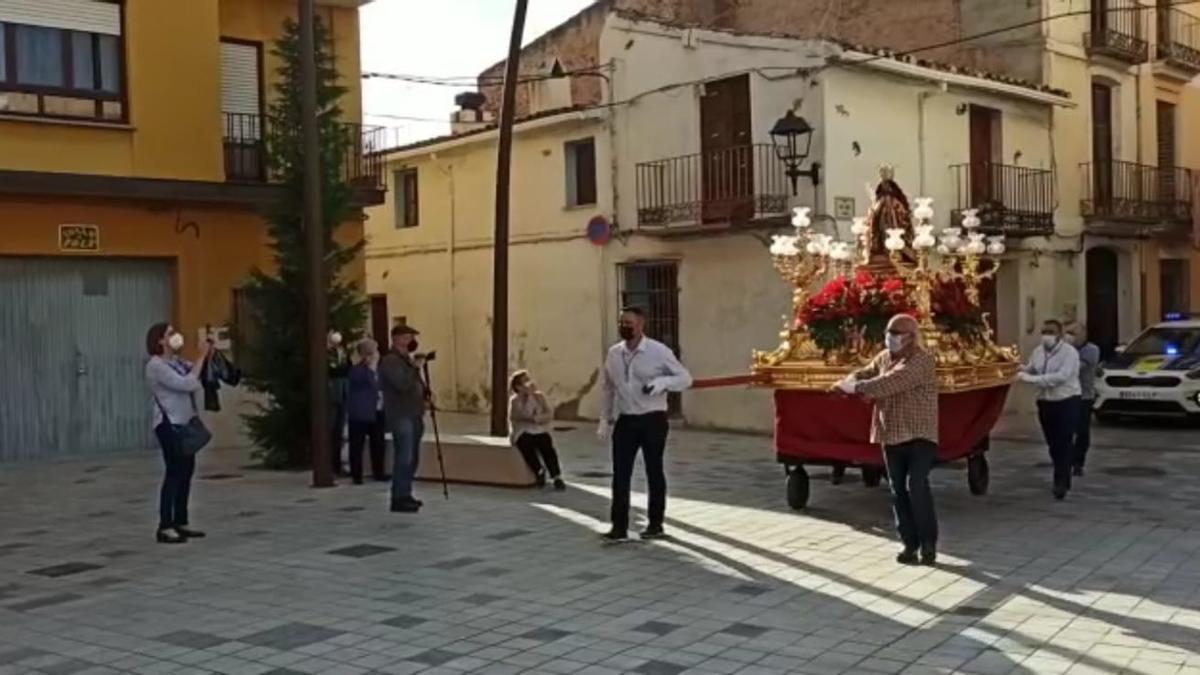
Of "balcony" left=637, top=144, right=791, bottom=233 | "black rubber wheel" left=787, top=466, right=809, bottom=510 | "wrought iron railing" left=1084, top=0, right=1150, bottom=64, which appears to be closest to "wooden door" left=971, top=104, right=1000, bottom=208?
"wrought iron railing" left=1084, top=0, right=1150, bottom=64

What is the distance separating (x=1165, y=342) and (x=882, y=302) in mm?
11707

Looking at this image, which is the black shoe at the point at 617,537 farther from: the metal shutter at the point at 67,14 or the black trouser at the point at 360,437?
A: the metal shutter at the point at 67,14

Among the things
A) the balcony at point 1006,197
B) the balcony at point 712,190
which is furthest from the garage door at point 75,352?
the balcony at point 1006,197

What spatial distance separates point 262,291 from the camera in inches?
584

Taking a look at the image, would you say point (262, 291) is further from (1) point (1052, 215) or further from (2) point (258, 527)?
(1) point (1052, 215)

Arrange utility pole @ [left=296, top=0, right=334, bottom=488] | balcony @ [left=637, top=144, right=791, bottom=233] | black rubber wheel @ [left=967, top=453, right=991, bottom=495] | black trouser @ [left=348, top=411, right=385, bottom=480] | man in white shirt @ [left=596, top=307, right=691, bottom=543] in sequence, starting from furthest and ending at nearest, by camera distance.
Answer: balcony @ [left=637, top=144, right=791, bottom=233], black trouser @ [left=348, top=411, right=385, bottom=480], utility pole @ [left=296, top=0, right=334, bottom=488], black rubber wheel @ [left=967, top=453, right=991, bottom=495], man in white shirt @ [left=596, top=307, right=691, bottom=543]

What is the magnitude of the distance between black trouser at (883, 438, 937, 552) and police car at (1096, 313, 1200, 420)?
40.0ft

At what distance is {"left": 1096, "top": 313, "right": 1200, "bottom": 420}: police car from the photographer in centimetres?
1900

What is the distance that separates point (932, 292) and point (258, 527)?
20.0 ft

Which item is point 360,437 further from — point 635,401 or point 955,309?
point 955,309

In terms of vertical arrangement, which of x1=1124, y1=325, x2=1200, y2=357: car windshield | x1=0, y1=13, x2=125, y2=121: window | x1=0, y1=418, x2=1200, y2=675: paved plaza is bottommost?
x1=0, y1=418, x2=1200, y2=675: paved plaza

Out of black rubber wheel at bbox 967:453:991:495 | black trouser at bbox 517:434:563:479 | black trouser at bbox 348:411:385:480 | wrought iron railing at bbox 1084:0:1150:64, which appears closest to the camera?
black rubber wheel at bbox 967:453:991:495

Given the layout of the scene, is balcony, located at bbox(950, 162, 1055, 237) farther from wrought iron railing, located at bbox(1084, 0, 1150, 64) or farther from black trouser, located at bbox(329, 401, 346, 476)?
black trouser, located at bbox(329, 401, 346, 476)

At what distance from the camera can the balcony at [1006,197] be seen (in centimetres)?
2027
